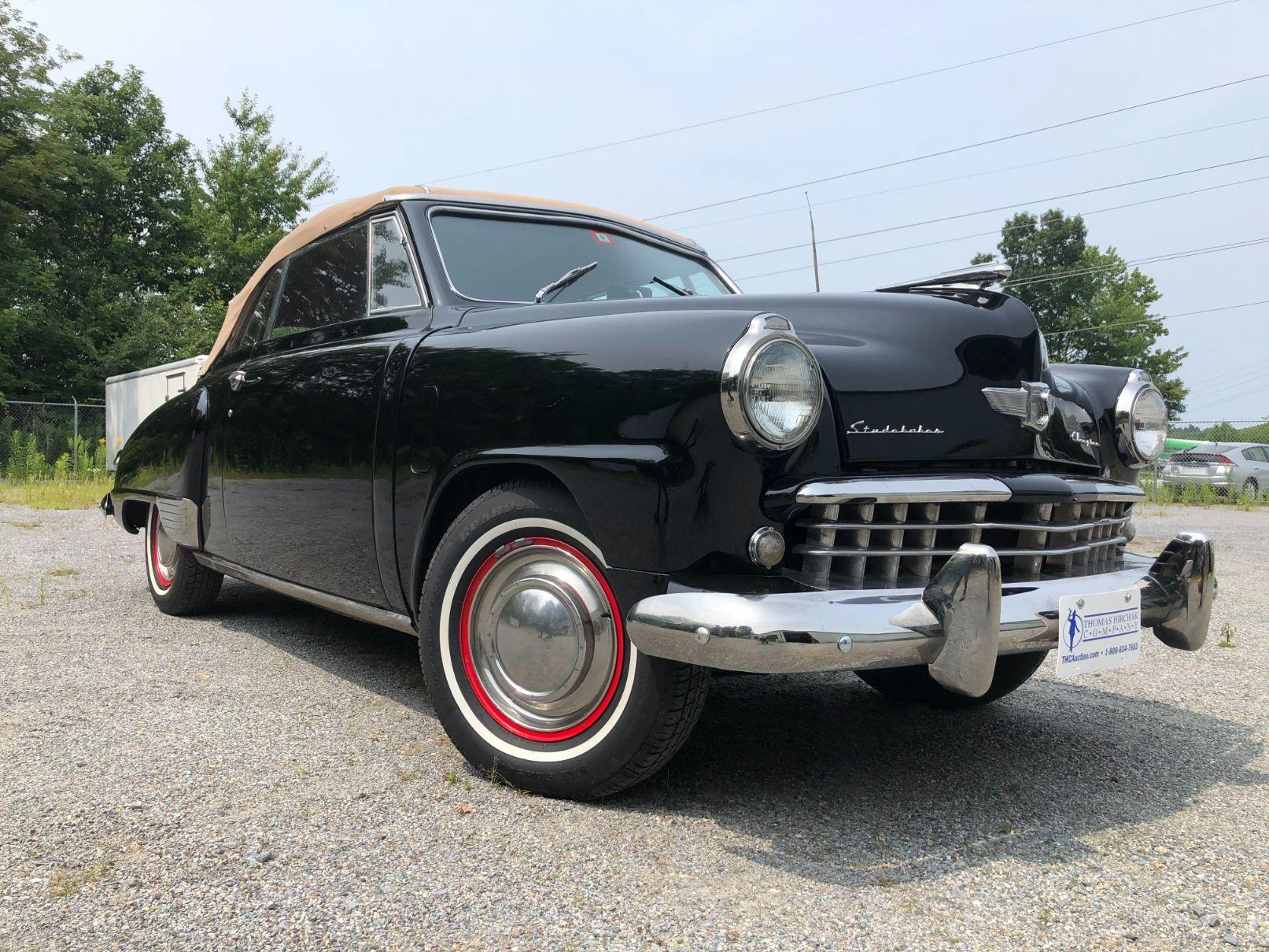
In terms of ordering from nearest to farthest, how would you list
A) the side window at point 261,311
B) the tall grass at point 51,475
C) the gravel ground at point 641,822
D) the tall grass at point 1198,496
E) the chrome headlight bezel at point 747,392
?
1. the gravel ground at point 641,822
2. the chrome headlight bezel at point 747,392
3. the side window at point 261,311
4. the tall grass at point 51,475
5. the tall grass at point 1198,496

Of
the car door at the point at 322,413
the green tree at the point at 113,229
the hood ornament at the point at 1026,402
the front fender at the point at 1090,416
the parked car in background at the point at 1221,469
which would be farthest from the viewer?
the green tree at the point at 113,229

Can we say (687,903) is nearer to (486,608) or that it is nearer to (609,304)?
(486,608)

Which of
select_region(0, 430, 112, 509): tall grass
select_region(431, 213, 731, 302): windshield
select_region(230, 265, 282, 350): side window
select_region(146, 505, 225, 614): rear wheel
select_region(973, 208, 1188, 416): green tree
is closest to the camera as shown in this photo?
select_region(431, 213, 731, 302): windshield

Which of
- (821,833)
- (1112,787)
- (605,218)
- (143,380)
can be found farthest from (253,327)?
(143,380)

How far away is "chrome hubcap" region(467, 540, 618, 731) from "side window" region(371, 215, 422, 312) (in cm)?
113

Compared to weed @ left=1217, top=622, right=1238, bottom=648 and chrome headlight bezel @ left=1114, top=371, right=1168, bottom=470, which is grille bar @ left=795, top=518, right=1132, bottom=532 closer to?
chrome headlight bezel @ left=1114, top=371, right=1168, bottom=470

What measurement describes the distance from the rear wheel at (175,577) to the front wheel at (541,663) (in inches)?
95.5

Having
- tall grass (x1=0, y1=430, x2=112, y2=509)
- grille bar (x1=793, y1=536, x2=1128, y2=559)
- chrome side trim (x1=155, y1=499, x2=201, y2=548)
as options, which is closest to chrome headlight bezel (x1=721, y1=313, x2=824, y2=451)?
grille bar (x1=793, y1=536, x2=1128, y2=559)

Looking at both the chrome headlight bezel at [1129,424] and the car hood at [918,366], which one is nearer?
the car hood at [918,366]

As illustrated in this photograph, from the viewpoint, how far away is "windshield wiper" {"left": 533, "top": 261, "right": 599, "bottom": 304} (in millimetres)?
3068

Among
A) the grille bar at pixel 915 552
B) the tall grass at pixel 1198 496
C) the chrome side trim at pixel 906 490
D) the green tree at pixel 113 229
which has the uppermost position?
the green tree at pixel 113 229

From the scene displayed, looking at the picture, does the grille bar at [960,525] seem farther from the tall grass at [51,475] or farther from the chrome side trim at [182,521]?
the tall grass at [51,475]

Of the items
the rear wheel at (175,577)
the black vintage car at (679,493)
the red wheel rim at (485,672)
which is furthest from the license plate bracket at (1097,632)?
the rear wheel at (175,577)

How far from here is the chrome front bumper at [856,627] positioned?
1.92 meters
